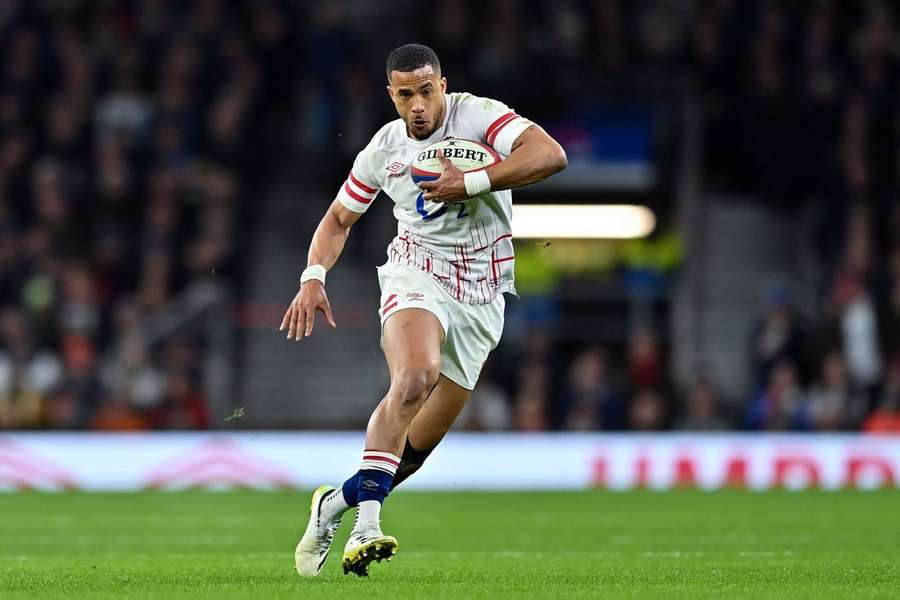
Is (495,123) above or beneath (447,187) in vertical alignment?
→ above

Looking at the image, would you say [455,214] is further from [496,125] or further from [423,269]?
[496,125]

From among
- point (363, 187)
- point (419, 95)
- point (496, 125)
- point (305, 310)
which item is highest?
point (419, 95)

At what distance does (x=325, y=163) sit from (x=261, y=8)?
5.88 ft

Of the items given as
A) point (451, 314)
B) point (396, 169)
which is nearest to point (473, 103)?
point (396, 169)

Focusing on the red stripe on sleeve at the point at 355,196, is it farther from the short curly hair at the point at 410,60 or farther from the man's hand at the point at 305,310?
the short curly hair at the point at 410,60

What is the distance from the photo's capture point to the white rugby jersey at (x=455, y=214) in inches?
299

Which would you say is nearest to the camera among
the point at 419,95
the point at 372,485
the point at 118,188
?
the point at 372,485

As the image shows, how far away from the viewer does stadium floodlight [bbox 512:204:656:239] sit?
2006cm

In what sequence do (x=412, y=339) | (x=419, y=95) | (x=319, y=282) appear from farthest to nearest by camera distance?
(x=319, y=282)
(x=419, y=95)
(x=412, y=339)

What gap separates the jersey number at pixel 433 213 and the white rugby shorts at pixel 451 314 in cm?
23

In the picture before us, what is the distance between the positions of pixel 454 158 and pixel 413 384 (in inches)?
38.7

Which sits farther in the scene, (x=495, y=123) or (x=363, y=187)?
(x=363, y=187)

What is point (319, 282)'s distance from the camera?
7.62 meters

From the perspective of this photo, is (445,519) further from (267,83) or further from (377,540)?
(267,83)
